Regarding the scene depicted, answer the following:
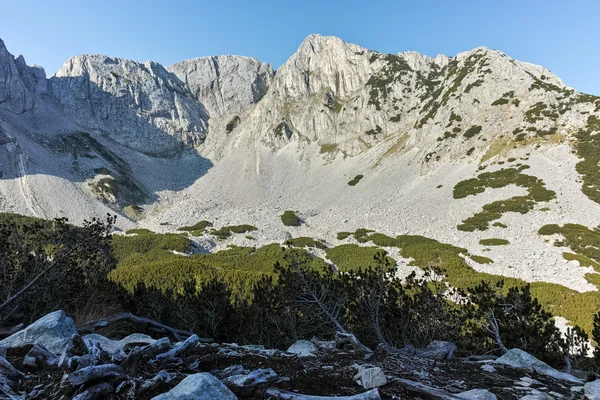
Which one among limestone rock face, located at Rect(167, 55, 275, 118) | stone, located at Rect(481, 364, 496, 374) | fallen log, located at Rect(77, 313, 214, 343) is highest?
limestone rock face, located at Rect(167, 55, 275, 118)

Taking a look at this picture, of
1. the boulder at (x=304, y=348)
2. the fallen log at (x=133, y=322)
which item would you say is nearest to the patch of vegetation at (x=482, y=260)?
the boulder at (x=304, y=348)

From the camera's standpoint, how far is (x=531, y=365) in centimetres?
572

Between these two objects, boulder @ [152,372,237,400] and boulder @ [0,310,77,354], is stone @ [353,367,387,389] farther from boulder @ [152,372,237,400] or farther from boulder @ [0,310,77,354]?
boulder @ [0,310,77,354]

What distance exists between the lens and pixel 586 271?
2184 cm

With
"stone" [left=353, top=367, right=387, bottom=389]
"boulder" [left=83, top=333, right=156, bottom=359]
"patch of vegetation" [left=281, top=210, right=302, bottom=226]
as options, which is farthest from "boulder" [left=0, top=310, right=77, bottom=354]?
"patch of vegetation" [left=281, top=210, right=302, bottom=226]

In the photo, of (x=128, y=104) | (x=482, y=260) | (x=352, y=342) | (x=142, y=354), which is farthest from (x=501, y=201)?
(x=128, y=104)

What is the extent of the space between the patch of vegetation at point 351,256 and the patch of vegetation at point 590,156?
24069 millimetres

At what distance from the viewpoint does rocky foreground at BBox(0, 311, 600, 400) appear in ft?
10.4

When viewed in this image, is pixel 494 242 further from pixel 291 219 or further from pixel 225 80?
pixel 225 80

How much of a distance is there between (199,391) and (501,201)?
139 feet

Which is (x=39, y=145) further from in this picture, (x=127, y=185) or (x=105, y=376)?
(x=105, y=376)

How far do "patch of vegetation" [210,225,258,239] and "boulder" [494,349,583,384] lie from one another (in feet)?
132

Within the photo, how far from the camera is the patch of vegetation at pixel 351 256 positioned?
29875 millimetres

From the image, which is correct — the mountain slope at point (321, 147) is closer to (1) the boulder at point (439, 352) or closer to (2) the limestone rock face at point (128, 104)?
(2) the limestone rock face at point (128, 104)
